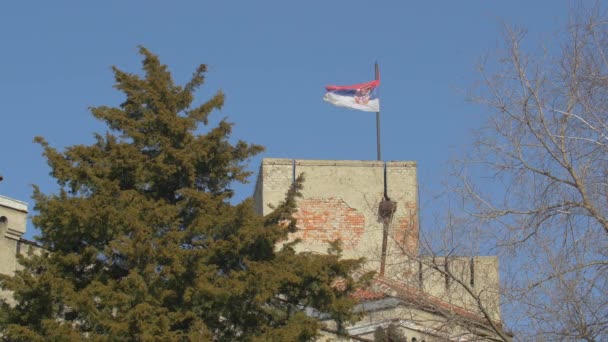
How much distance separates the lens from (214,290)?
1675cm

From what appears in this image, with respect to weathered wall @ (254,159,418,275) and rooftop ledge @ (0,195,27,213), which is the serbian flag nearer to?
weathered wall @ (254,159,418,275)

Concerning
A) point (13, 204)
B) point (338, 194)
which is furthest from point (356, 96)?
point (13, 204)

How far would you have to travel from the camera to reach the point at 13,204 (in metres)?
23.8

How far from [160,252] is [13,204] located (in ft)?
25.0

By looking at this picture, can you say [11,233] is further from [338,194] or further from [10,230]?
[338,194]

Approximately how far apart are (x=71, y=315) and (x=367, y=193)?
1820 cm

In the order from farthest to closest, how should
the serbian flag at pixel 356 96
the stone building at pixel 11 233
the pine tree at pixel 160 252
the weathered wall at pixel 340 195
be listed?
the serbian flag at pixel 356 96 < the weathered wall at pixel 340 195 < the stone building at pixel 11 233 < the pine tree at pixel 160 252

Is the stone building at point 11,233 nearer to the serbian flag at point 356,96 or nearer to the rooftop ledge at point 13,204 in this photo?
the rooftop ledge at point 13,204

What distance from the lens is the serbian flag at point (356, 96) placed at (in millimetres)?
36094

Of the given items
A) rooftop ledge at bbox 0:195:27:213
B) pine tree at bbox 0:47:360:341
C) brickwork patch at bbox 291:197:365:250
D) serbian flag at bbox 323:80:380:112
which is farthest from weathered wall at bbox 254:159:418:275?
pine tree at bbox 0:47:360:341

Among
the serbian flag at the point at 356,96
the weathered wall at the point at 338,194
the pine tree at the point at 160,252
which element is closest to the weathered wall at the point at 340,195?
the weathered wall at the point at 338,194

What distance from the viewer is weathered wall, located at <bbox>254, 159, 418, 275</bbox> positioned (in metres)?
33.2

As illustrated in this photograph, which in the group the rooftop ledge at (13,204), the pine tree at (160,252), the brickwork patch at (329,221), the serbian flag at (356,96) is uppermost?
the serbian flag at (356,96)

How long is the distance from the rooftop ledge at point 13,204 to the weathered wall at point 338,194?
10359 millimetres
